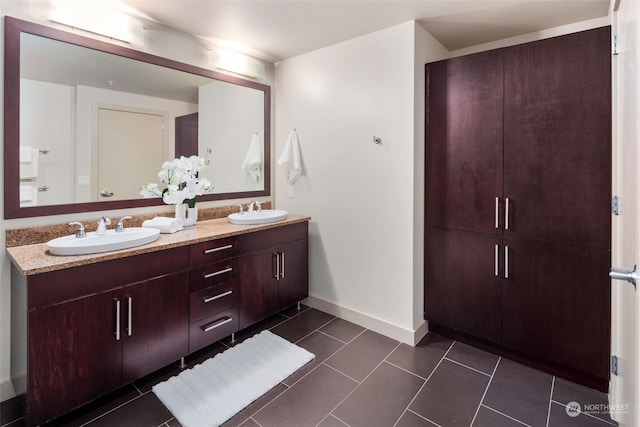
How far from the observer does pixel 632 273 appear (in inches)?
43.6

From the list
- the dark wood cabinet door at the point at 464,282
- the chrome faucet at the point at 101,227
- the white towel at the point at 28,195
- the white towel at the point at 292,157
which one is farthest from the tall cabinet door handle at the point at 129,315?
the dark wood cabinet door at the point at 464,282

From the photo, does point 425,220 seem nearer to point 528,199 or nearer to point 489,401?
point 528,199

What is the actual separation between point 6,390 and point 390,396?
222cm

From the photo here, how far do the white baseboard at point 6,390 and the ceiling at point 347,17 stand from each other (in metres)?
2.41

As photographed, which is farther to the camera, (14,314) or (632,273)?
(14,314)

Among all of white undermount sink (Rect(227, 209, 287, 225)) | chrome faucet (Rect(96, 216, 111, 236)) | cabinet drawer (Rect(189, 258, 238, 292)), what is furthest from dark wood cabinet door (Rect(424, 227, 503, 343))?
chrome faucet (Rect(96, 216, 111, 236))

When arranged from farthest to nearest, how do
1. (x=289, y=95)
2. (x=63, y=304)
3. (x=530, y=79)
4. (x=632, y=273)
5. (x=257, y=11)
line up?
(x=289, y=95)
(x=257, y=11)
(x=530, y=79)
(x=63, y=304)
(x=632, y=273)

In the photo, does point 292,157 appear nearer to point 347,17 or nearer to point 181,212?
point 181,212

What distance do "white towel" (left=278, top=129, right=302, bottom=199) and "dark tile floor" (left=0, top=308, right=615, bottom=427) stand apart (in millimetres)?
1560

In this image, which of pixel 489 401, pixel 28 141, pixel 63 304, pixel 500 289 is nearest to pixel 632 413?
pixel 489 401

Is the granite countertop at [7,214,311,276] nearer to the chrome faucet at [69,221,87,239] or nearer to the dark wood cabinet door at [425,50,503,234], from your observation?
the chrome faucet at [69,221,87,239]

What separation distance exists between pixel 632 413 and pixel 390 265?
1.61m

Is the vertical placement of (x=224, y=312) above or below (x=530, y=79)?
below

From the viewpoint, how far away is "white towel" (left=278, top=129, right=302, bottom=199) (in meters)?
3.13
